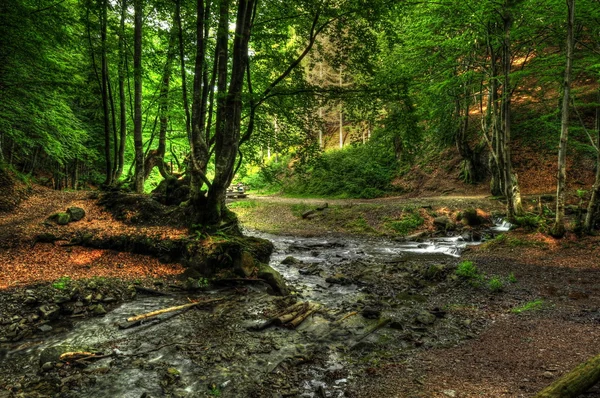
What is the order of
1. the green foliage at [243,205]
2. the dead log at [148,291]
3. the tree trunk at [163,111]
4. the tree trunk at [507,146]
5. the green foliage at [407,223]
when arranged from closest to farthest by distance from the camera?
the dead log at [148,291] → the tree trunk at [507,146] → the tree trunk at [163,111] → the green foliage at [407,223] → the green foliage at [243,205]

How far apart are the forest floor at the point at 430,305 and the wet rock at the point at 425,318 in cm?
5

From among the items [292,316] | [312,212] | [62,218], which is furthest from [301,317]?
[312,212]

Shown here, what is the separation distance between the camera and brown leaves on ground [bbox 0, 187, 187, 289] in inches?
300

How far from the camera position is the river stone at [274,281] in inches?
336

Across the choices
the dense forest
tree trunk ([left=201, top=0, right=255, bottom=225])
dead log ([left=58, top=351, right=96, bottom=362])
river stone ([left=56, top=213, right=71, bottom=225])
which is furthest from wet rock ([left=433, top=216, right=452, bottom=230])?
river stone ([left=56, top=213, right=71, bottom=225])

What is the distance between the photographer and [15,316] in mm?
5828

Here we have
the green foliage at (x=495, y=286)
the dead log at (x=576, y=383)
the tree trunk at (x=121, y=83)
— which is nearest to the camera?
the dead log at (x=576, y=383)

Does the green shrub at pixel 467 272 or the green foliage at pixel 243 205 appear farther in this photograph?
the green foliage at pixel 243 205

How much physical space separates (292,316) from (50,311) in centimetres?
487

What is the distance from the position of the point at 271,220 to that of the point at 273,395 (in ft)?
62.9

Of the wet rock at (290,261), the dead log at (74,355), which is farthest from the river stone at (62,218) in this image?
the wet rock at (290,261)

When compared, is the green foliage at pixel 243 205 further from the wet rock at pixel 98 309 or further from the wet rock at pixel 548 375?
the wet rock at pixel 548 375

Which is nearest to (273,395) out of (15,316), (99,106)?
(15,316)

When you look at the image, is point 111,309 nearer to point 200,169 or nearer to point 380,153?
point 200,169
